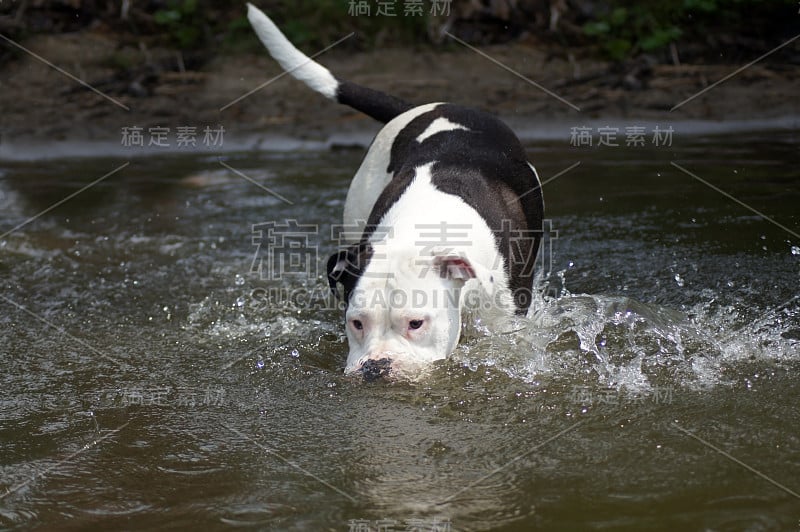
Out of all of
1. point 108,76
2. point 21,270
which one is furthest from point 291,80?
point 21,270

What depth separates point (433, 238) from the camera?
423 cm

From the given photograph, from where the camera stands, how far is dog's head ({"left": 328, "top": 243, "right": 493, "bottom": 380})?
155 inches

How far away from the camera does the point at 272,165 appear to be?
9.38 meters

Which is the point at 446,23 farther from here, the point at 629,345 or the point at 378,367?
the point at 378,367

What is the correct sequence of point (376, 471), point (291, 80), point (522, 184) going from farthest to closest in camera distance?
point (291, 80) < point (522, 184) < point (376, 471)

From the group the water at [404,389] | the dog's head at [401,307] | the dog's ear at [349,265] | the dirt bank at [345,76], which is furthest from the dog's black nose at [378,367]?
the dirt bank at [345,76]

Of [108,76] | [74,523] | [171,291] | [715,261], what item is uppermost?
[108,76]

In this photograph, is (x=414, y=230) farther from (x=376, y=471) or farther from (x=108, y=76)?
(x=108, y=76)

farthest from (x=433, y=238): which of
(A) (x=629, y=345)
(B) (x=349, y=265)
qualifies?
(A) (x=629, y=345)

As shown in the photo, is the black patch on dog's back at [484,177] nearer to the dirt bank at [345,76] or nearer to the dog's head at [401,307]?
the dog's head at [401,307]

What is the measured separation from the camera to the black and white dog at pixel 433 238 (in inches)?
157

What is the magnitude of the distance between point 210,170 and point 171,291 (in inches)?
147

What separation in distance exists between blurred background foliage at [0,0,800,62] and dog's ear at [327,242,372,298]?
8278mm

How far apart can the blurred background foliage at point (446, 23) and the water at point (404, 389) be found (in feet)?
16.4
